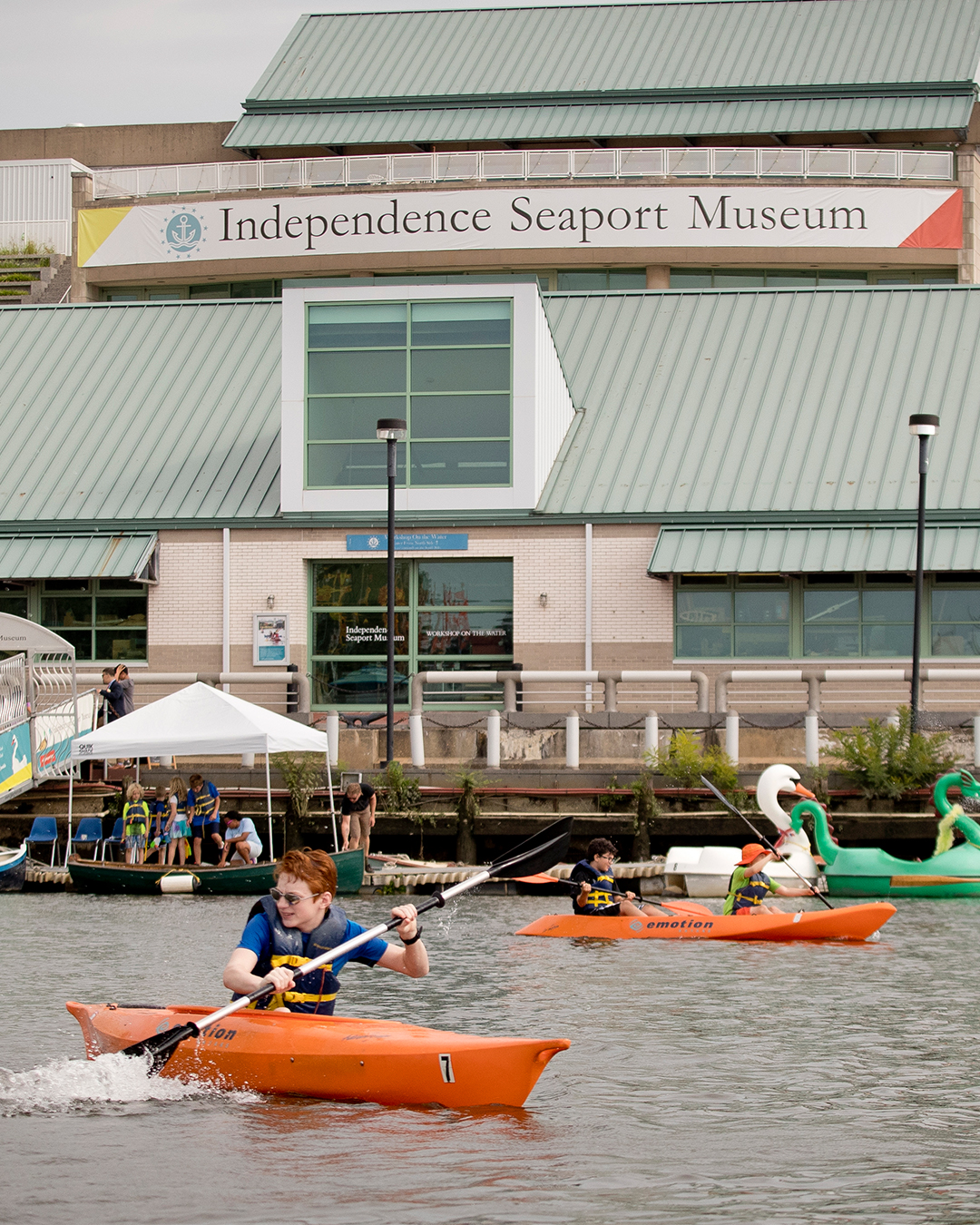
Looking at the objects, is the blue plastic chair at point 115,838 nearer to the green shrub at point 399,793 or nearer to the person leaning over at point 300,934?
the green shrub at point 399,793

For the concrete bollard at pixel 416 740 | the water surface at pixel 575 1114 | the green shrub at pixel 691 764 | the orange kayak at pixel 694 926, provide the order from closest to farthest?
1. the water surface at pixel 575 1114
2. the orange kayak at pixel 694 926
3. the green shrub at pixel 691 764
4. the concrete bollard at pixel 416 740

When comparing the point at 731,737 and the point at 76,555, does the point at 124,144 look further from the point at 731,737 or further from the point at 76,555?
the point at 731,737

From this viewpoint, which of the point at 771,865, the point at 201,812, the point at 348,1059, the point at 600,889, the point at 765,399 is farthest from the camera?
the point at 765,399

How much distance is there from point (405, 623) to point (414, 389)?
161 inches

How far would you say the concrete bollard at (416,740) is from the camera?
2295cm

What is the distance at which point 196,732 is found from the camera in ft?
68.4

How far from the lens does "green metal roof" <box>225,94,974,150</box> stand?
4106 centimetres

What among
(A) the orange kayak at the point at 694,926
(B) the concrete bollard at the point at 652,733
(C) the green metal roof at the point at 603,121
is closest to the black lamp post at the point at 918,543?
(B) the concrete bollard at the point at 652,733

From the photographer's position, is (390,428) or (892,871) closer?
(892,871)

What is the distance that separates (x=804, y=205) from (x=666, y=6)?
1255 centimetres

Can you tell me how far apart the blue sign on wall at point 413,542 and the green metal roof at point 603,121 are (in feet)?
57.6

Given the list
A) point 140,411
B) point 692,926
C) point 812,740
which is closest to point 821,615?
point 812,740

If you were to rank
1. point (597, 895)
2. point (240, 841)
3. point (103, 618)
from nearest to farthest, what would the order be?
point (597, 895)
point (240, 841)
point (103, 618)

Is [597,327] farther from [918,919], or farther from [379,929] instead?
[379,929]
